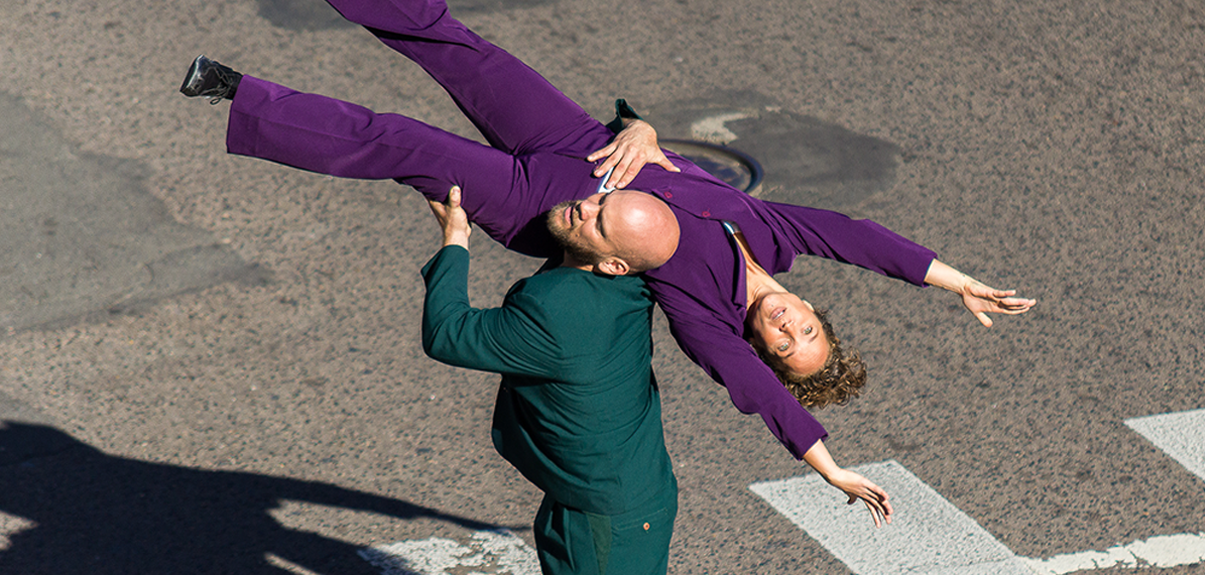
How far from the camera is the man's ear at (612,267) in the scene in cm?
415

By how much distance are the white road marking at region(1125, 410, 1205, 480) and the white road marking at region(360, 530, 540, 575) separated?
320cm

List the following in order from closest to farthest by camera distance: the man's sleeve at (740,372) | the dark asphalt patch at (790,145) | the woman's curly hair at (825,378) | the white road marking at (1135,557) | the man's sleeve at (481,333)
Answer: the man's sleeve at (481,333) → the man's sleeve at (740,372) → the woman's curly hair at (825,378) → the white road marking at (1135,557) → the dark asphalt patch at (790,145)

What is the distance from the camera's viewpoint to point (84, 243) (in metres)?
7.87

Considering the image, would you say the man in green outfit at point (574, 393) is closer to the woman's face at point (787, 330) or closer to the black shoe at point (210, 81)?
the woman's face at point (787, 330)

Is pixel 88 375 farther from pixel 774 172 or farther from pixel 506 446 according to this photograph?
pixel 774 172

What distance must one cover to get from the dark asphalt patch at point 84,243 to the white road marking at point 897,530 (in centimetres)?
348

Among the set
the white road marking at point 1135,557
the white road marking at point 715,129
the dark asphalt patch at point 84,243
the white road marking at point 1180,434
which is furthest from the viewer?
the white road marking at point 715,129

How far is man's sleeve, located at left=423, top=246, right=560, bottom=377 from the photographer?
4023 mm

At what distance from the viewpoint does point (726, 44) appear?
34.7ft

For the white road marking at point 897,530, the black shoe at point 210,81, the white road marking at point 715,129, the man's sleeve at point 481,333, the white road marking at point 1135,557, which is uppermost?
the black shoe at point 210,81

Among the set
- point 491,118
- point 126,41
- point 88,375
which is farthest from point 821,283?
point 126,41

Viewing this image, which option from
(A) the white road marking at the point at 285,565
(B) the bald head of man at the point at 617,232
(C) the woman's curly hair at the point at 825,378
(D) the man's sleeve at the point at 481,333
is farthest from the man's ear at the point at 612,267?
(A) the white road marking at the point at 285,565

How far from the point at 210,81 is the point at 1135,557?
440 cm

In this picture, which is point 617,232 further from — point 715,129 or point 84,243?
point 715,129
